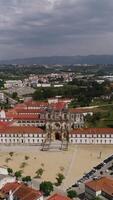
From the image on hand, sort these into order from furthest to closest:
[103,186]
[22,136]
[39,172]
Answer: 1. [22,136]
2. [39,172]
3. [103,186]

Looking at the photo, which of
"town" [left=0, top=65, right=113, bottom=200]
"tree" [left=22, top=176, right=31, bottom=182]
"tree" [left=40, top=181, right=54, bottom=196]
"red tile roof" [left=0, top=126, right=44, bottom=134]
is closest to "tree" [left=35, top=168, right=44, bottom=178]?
"town" [left=0, top=65, right=113, bottom=200]

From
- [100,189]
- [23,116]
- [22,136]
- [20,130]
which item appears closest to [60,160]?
[22,136]

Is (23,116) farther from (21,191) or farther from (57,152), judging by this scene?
(21,191)

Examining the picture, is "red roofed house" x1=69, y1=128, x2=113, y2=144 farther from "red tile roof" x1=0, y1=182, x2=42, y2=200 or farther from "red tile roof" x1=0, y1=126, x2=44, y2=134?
"red tile roof" x1=0, y1=182, x2=42, y2=200

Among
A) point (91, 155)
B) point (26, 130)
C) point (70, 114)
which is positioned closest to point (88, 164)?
point (91, 155)

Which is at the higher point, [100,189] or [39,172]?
[100,189]

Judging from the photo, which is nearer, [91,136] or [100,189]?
[100,189]
